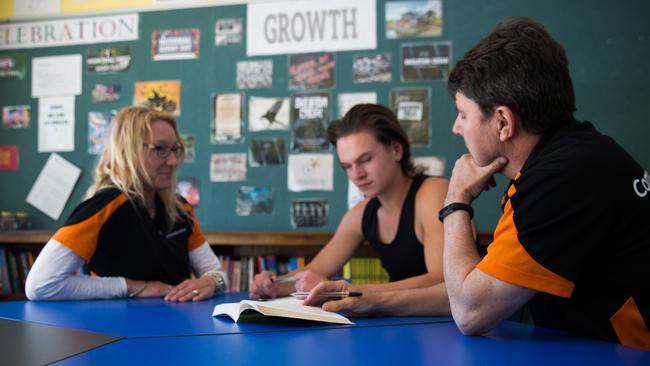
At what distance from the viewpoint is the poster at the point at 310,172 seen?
372 centimetres

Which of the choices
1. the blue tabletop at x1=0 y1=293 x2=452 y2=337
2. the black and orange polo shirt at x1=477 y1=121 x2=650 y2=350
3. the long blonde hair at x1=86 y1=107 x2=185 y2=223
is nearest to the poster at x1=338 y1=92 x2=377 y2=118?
the long blonde hair at x1=86 y1=107 x2=185 y2=223

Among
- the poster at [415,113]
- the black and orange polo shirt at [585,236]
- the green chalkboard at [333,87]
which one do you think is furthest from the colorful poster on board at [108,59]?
the black and orange polo shirt at [585,236]

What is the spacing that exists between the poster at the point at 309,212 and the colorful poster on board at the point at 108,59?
4.96ft

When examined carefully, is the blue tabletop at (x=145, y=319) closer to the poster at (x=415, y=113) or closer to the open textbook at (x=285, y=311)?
the open textbook at (x=285, y=311)

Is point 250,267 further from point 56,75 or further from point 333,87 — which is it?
point 56,75

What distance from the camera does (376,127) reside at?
2199mm

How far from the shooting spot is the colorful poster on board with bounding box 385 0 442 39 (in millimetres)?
3609

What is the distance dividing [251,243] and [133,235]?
145 cm

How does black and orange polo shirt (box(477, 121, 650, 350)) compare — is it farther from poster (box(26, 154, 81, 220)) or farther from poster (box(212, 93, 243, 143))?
poster (box(26, 154, 81, 220))

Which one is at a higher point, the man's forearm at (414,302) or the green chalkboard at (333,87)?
the green chalkboard at (333,87)

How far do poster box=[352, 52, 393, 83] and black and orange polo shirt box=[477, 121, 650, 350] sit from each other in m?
2.47

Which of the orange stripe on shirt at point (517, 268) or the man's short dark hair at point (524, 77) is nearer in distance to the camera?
the orange stripe on shirt at point (517, 268)

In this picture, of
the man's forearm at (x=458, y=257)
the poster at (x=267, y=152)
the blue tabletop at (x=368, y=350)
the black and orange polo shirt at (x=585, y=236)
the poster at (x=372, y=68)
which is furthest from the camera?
the poster at (x=267, y=152)

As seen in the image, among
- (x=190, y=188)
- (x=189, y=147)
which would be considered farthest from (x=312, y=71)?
(x=190, y=188)
